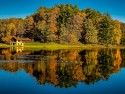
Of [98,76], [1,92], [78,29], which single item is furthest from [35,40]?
[1,92]

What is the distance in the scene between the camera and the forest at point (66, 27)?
132000 mm

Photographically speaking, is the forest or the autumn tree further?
the autumn tree

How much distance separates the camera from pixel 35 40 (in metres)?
137

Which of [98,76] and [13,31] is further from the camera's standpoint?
[13,31]

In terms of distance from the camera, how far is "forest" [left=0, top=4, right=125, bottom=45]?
13200 cm

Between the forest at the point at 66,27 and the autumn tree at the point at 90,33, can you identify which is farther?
the autumn tree at the point at 90,33

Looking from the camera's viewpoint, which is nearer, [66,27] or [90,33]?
[90,33]

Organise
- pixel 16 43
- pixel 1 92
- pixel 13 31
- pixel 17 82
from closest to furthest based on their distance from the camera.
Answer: pixel 1 92
pixel 17 82
pixel 16 43
pixel 13 31

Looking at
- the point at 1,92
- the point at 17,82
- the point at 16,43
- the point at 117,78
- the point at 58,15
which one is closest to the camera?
the point at 1,92

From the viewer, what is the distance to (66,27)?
5595 inches

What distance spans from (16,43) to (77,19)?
1353 inches

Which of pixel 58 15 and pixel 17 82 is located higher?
pixel 58 15

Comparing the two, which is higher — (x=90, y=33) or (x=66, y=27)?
(x=66, y=27)

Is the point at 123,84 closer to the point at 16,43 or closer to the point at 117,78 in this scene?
the point at 117,78
